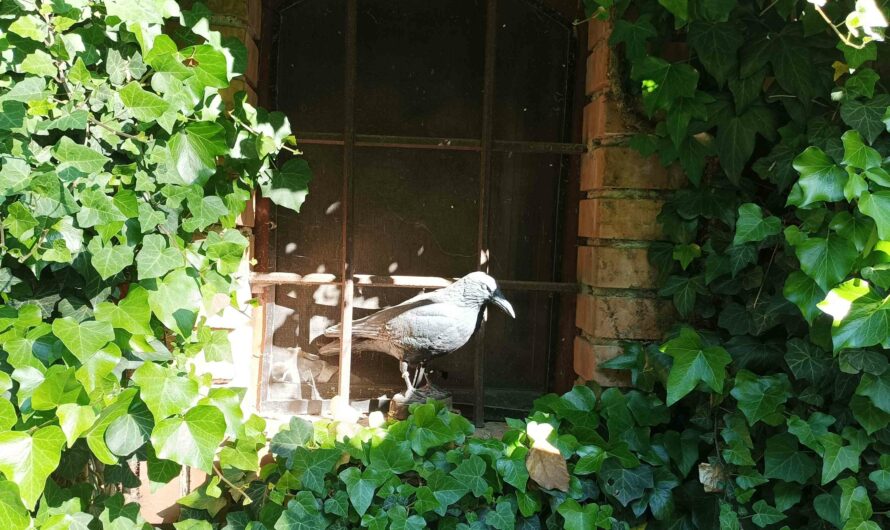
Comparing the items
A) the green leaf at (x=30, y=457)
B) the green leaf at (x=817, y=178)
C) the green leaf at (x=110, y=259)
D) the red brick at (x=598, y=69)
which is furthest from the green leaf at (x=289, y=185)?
the green leaf at (x=817, y=178)

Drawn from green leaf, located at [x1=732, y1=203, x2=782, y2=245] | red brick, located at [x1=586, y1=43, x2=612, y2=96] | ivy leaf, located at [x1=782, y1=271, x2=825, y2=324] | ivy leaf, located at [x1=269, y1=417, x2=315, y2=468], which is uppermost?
red brick, located at [x1=586, y1=43, x2=612, y2=96]

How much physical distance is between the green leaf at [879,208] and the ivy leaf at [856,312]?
0.37ft

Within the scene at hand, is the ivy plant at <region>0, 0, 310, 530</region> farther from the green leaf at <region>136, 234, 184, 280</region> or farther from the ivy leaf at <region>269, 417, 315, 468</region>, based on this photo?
the ivy leaf at <region>269, 417, 315, 468</region>

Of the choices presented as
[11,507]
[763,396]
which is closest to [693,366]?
[763,396]

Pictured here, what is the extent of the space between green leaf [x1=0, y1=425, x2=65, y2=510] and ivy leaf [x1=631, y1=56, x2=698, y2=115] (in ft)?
4.58

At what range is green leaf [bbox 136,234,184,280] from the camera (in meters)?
1.31

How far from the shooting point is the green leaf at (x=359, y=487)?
153 centimetres

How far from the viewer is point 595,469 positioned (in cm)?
161

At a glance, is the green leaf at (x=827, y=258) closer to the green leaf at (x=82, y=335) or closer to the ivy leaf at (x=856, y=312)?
the ivy leaf at (x=856, y=312)

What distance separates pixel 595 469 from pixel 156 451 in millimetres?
946

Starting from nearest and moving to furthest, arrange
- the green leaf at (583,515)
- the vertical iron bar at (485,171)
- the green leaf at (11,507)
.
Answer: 1. the green leaf at (11,507)
2. the green leaf at (583,515)
3. the vertical iron bar at (485,171)

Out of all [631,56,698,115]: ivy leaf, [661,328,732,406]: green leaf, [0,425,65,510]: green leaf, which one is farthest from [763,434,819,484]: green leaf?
[0,425,65,510]: green leaf

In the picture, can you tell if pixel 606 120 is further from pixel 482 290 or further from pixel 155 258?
pixel 155 258

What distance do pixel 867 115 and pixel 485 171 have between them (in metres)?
0.90
